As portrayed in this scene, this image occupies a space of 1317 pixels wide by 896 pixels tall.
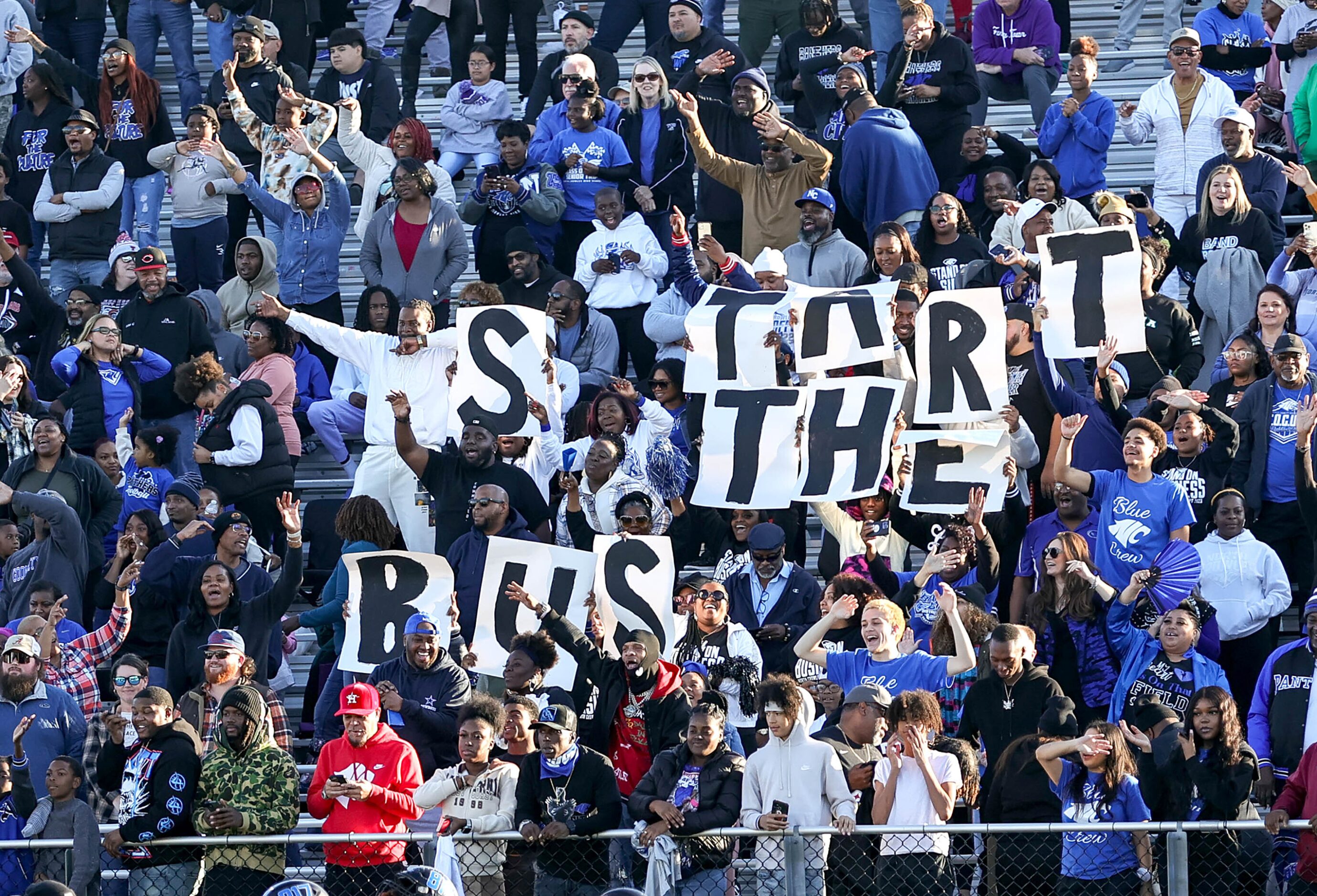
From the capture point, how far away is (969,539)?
10.7 metres

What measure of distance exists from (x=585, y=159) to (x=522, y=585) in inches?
177

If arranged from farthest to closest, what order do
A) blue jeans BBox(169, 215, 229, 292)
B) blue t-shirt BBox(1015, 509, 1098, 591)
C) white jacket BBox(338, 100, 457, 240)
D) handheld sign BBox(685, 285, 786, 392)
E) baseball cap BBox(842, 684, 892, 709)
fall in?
blue jeans BBox(169, 215, 229, 292), white jacket BBox(338, 100, 457, 240), handheld sign BBox(685, 285, 786, 392), blue t-shirt BBox(1015, 509, 1098, 591), baseball cap BBox(842, 684, 892, 709)

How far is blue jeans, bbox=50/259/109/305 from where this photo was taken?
15.2 metres

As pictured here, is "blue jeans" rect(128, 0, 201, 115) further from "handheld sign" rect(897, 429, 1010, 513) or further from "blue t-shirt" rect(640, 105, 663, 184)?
"handheld sign" rect(897, 429, 1010, 513)

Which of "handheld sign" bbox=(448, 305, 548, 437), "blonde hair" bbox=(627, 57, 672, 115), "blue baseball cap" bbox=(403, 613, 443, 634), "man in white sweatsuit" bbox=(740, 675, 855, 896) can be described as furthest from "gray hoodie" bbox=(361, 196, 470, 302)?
"man in white sweatsuit" bbox=(740, 675, 855, 896)

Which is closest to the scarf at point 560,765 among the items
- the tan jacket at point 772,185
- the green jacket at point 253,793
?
the green jacket at point 253,793

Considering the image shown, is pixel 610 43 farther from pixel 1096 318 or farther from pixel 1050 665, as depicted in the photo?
pixel 1050 665

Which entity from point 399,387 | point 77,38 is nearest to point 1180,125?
point 399,387

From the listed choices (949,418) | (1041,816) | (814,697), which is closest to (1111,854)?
(1041,816)

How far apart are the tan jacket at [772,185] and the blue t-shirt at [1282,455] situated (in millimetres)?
3278

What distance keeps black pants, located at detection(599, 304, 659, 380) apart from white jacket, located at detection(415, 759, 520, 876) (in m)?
4.64

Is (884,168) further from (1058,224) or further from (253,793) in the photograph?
(253,793)

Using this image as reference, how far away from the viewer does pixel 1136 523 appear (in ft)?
35.3

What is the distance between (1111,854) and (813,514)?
4.32m
